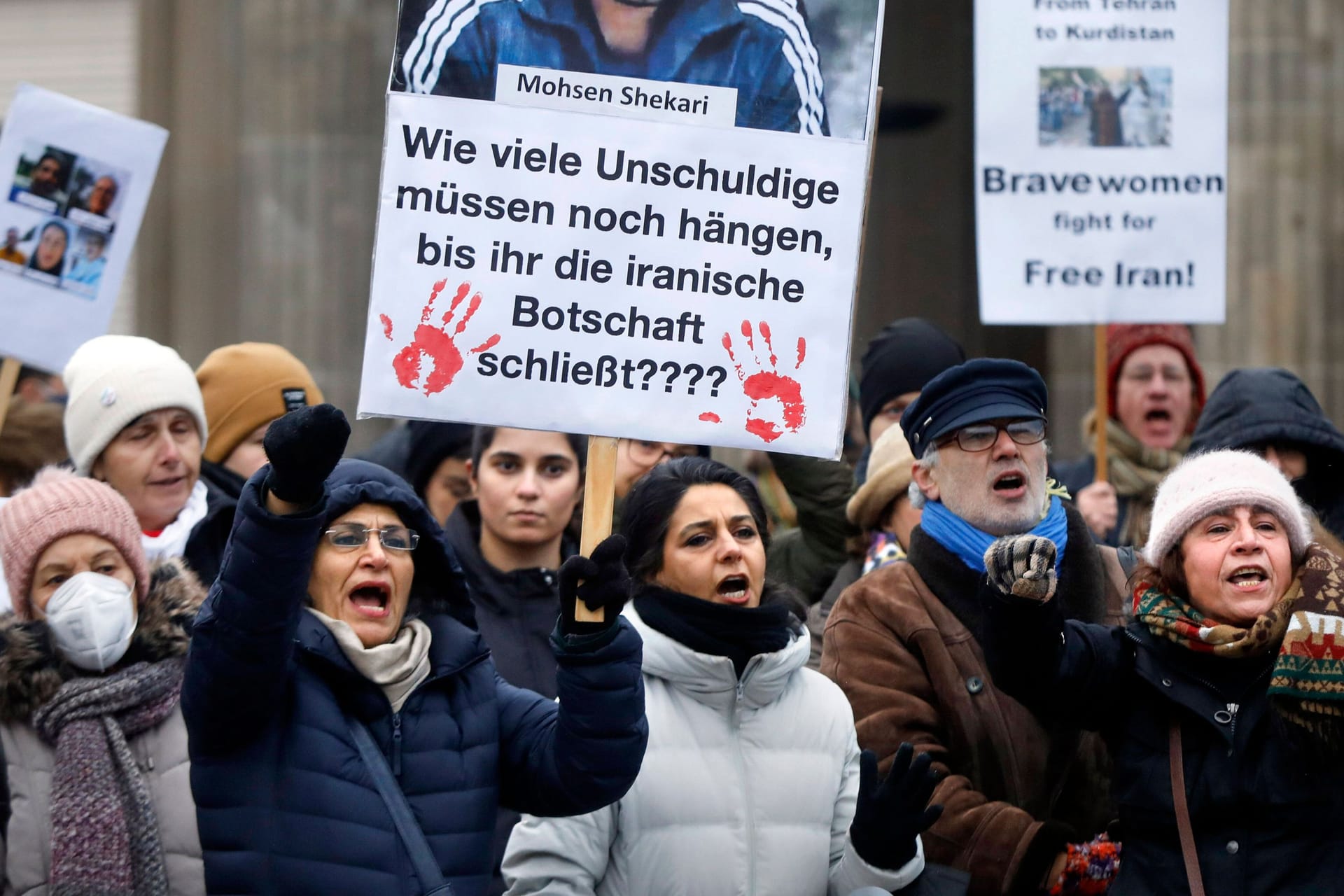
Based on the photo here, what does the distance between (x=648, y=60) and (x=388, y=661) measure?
1.26m

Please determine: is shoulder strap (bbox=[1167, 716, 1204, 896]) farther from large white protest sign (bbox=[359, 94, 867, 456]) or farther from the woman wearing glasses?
the woman wearing glasses

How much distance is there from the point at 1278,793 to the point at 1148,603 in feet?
1.48

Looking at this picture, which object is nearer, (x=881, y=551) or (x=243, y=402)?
(x=881, y=551)

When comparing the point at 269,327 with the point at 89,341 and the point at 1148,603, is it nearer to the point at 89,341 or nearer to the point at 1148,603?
the point at 89,341

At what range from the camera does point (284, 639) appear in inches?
146

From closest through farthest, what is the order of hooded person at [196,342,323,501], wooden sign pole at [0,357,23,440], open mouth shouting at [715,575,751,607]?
open mouth shouting at [715,575,751,607] < wooden sign pole at [0,357,23,440] < hooded person at [196,342,323,501]

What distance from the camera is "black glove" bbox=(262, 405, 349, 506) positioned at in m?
3.49

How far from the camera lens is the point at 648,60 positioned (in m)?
4.02

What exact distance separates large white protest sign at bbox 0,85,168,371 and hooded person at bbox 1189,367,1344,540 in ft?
10.7

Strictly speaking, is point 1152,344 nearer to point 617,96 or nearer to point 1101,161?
point 1101,161

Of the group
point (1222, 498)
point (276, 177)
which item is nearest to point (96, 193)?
point (1222, 498)

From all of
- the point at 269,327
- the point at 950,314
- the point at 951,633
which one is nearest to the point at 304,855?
the point at 951,633

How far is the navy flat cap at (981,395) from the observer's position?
14.9 ft

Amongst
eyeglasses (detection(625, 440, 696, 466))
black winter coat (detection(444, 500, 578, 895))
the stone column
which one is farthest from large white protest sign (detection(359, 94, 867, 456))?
the stone column
